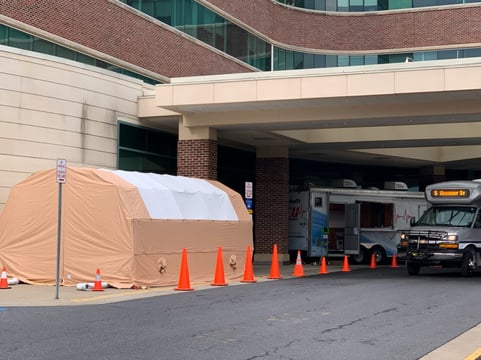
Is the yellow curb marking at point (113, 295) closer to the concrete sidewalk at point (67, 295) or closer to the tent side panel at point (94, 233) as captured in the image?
the concrete sidewalk at point (67, 295)

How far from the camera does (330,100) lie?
2153cm

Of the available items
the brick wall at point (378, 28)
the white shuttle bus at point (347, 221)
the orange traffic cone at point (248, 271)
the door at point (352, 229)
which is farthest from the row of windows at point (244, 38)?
the orange traffic cone at point (248, 271)

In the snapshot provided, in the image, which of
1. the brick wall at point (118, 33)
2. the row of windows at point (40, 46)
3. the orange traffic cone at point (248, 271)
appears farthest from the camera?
the brick wall at point (118, 33)

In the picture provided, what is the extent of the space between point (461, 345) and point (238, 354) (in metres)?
3.08

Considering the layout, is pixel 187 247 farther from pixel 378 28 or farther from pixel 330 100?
pixel 378 28

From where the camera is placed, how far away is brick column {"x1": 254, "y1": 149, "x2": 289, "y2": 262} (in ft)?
95.8

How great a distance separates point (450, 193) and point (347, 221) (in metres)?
7.33

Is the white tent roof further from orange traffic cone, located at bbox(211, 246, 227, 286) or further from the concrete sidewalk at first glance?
the concrete sidewalk

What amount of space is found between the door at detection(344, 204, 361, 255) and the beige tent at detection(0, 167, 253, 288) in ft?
37.2

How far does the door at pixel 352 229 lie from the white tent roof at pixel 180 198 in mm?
9197

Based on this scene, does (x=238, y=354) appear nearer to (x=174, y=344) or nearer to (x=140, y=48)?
(x=174, y=344)

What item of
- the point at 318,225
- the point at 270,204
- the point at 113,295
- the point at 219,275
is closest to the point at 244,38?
the point at 270,204

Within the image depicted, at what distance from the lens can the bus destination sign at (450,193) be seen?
22.2 m

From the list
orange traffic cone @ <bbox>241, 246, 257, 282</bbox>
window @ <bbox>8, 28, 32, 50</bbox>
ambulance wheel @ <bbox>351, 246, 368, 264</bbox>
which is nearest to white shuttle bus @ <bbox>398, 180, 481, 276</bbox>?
orange traffic cone @ <bbox>241, 246, 257, 282</bbox>
